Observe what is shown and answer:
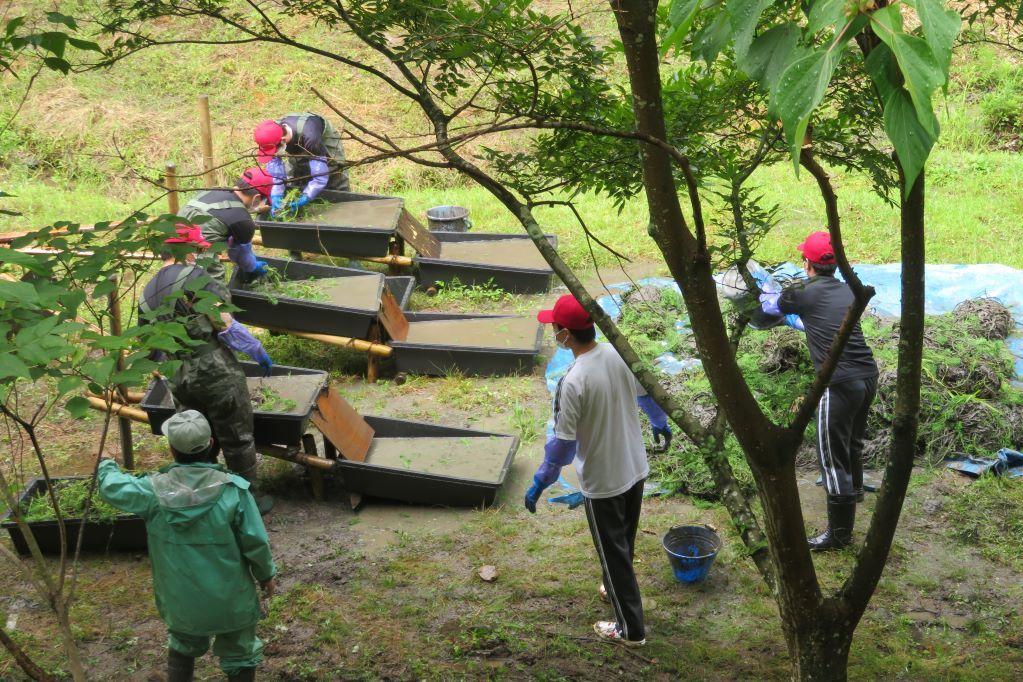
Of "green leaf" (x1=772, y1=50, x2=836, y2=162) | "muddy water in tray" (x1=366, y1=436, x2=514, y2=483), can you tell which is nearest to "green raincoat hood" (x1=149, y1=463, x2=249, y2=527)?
"muddy water in tray" (x1=366, y1=436, x2=514, y2=483)

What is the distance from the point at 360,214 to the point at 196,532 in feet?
16.9

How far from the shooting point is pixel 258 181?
25.4 ft

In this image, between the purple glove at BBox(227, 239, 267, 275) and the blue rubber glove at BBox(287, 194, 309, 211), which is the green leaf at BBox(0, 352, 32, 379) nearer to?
the purple glove at BBox(227, 239, 267, 275)

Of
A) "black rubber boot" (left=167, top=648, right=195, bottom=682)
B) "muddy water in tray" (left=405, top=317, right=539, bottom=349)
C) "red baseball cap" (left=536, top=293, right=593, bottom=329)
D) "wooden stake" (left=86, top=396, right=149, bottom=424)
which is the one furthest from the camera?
"muddy water in tray" (left=405, top=317, right=539, bottom=349)

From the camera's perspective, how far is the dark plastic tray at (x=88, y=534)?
4875mm

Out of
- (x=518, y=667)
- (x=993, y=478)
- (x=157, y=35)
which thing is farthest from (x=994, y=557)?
(x=157, y=35)

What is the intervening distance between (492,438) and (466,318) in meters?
1.89

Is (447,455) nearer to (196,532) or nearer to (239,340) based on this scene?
(239,340)

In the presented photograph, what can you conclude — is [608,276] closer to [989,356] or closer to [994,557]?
[989,356]

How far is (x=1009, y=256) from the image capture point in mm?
8766

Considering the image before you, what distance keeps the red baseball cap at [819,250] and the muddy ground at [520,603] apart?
146 centimetres

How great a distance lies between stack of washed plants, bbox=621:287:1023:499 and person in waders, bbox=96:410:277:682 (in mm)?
2674

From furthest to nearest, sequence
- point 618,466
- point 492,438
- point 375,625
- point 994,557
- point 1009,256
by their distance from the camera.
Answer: point 1009,256 → point 492,438 → point 994,557 → point 375,625 → point 618,466

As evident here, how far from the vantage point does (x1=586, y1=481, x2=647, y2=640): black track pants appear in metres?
3.98
